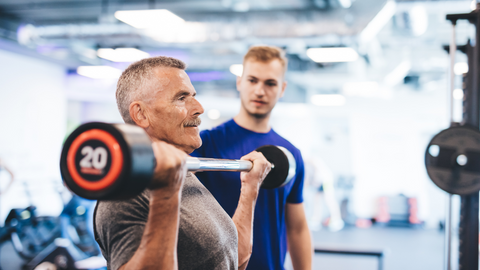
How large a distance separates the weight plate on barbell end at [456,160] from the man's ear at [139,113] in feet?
5.60

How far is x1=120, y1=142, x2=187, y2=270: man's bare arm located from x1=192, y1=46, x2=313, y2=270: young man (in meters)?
0.68

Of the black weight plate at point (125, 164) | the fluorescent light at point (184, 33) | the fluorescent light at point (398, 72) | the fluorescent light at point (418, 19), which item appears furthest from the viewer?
the fluorescent light at point (398, 72)

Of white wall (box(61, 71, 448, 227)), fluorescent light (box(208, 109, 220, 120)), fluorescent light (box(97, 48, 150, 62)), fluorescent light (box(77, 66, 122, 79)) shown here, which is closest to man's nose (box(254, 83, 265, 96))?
fluorescent light (box(97, 48, 150, 62))

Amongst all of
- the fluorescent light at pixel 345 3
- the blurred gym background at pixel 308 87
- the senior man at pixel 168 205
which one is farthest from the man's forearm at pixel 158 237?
the fluorescent light at pixel 345 3

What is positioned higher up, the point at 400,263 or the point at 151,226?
the point at 151,226

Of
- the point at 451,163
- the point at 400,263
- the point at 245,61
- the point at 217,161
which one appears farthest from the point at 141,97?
the point at 400,263

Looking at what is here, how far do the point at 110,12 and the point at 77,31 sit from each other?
59 centimetres

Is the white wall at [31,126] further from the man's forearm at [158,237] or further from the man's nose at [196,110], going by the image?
the man's forearm at [158,237]

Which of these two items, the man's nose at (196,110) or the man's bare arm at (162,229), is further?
the man's nose at (196,110)

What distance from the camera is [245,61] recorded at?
1.80 meters

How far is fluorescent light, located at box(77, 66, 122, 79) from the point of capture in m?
6.85

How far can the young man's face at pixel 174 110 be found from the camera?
1030mm

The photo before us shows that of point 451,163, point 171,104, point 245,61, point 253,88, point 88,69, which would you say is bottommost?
point 451,163

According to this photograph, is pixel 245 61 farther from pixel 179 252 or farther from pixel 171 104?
pixel 179 252
